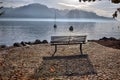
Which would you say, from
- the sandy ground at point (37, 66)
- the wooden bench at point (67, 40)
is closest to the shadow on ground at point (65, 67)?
the sandy ground at point (37, 66)

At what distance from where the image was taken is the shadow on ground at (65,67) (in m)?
12.0

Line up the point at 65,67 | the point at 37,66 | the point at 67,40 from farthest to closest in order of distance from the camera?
the point at 67,40, the point at 37,66, the point at 65,67

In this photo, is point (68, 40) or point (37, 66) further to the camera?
point (68, 40)

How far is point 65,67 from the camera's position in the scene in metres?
13.2

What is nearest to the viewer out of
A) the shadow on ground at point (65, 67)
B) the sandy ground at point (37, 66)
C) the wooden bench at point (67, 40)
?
the sandy ground at point (37, 66)

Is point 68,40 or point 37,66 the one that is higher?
point 68,40

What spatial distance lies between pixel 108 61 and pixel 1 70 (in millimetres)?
5952

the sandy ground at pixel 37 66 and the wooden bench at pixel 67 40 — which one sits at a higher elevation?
the wooden bench at pixel 67 40

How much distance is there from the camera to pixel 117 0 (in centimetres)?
1256

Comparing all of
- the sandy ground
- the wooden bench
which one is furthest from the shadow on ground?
the wooden bench

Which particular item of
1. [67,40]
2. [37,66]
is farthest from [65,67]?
[67,40]

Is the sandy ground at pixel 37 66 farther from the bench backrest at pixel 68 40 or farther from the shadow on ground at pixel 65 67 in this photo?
the bench backrest at pixel 68 40

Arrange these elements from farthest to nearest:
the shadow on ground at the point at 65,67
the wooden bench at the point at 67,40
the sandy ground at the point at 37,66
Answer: the wooden bench at the point at 67,40 → the shadow on ground at the point at 65,67 → the sandy ground at the point at 37,66

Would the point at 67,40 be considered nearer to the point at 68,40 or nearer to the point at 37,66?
the point at 68,40
